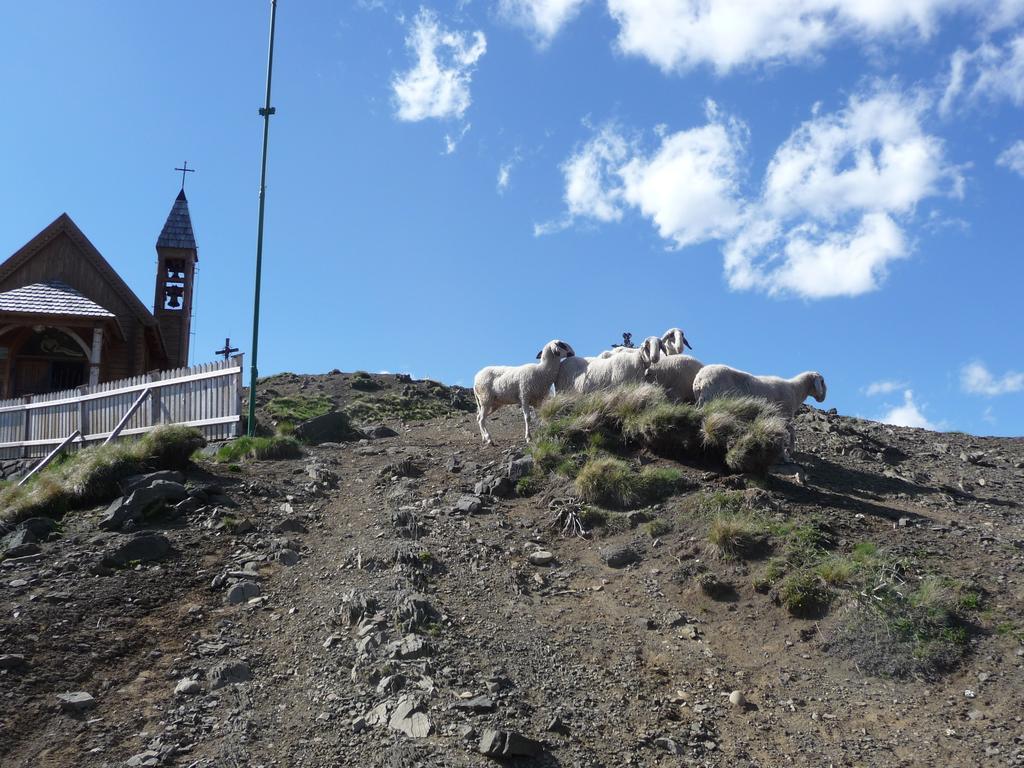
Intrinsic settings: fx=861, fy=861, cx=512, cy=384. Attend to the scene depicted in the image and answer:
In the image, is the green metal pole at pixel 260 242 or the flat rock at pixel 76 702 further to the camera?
the green metal pole at pixel 260 242

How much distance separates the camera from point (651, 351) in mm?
15352

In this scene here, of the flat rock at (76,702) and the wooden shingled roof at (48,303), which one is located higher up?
the wooden shingled roof at (48,303)

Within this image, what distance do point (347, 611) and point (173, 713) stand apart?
2.00m

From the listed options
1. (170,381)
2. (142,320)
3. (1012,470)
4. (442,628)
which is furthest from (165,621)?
(142,320)

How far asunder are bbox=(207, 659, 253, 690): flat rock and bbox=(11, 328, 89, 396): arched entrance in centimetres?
2266

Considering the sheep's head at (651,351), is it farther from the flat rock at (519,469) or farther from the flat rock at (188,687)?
the flat rock at (188,687)

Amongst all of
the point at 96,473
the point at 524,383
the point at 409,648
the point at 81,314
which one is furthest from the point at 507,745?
the point at 81,314

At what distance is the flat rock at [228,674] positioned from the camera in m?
7.56

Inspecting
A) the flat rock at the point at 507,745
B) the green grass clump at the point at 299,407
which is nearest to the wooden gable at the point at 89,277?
the green grass clump at the point at 299,407

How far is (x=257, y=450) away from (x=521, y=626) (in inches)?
355

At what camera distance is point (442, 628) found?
838 centimetres

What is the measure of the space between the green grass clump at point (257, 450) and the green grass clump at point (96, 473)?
4.20 ft

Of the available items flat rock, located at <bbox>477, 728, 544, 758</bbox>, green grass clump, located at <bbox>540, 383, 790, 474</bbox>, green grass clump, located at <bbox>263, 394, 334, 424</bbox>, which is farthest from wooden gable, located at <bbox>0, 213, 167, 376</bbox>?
flat rock, located at <bbox>477, 728, 544, 758</bbox>

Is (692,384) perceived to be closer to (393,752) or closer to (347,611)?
(347,611)
